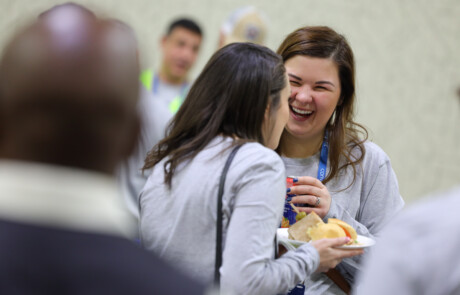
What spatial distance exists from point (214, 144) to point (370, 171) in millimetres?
858

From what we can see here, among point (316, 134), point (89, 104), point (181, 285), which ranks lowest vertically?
point (316, 134)

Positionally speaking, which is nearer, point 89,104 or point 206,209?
point 89,104

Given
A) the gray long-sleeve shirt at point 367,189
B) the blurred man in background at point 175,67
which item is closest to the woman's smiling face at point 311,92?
the gray long-sleeve shirt at point 367,189

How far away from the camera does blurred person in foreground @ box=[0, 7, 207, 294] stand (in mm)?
680

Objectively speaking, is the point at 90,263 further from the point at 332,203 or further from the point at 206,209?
the point at 332,203

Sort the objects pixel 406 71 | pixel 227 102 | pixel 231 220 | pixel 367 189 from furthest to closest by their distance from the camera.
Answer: pixel 406 71 → pixel 367 189 → pixel 227 102 → pixel 231 220

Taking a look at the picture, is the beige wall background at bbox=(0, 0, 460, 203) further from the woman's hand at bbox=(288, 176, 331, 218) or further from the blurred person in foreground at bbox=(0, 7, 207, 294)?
the blurred person in foreground at bbox=(0, 7, 207, 294)

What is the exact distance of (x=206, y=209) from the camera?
1.64 m

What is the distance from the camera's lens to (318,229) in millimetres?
1974

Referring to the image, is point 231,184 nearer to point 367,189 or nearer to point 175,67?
point 367,189

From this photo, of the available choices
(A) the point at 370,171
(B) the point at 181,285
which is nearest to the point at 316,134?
(A) the point at 370,171

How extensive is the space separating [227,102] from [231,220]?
1.19 ft

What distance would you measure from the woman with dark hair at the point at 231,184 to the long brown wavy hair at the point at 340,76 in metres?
0.49

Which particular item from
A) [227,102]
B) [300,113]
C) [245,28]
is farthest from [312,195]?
[245,28]
